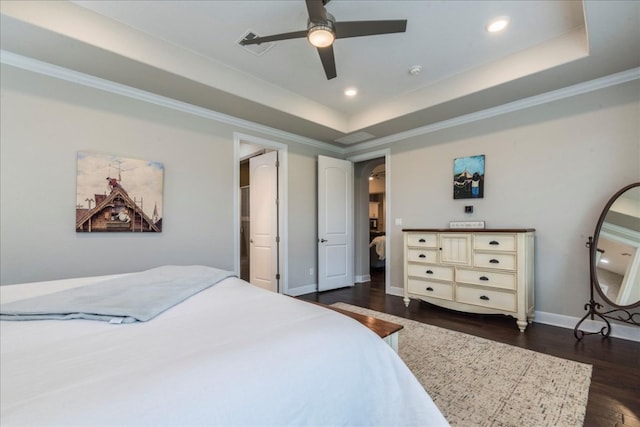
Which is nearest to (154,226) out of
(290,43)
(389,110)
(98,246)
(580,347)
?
(98,246)

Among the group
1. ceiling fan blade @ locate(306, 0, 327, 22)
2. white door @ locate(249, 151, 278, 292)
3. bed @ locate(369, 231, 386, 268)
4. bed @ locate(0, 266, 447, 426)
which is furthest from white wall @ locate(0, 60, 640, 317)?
bed @ locate(369, 231, 386, 268)

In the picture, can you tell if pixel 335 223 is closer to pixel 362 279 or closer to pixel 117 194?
pixel 362 279

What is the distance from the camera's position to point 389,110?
3885 millimetres

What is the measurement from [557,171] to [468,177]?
2.96 ft

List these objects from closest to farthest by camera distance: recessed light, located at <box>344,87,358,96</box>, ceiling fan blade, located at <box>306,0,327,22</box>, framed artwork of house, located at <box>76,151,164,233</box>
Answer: ceiling fan blade, located at <box>306,0,327,22</box>
framed artwork of house, located at <box>76,151,164,233</box>
recessed light, located at <box>344,87,358,96</box>

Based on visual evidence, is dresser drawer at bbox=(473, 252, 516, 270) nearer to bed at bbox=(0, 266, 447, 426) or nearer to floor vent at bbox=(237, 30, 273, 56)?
bed at bbox=(0, 266, 447, 426)

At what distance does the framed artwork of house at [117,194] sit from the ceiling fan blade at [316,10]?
7.48 ft

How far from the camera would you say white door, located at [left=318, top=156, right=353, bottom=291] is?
4.70 m

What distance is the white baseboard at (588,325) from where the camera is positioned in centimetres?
264

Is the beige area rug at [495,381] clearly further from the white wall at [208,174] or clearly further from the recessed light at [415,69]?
the recessed light at [415,69]

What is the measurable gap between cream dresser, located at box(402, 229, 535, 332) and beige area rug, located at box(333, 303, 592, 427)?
631 mm

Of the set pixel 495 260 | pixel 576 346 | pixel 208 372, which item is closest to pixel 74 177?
pixel 208 372

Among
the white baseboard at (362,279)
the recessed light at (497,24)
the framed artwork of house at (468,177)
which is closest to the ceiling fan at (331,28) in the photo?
the recessed light at (497,24)

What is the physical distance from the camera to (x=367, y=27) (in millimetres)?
2039
